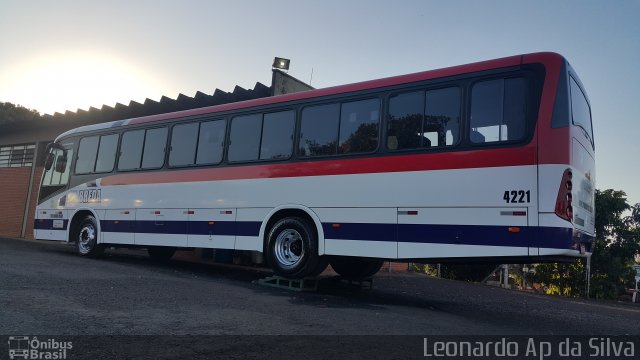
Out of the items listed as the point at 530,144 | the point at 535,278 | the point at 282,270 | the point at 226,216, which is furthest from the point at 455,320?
the point at 535,278

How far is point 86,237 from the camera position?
12664 mm

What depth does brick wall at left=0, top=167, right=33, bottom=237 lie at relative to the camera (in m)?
21.1

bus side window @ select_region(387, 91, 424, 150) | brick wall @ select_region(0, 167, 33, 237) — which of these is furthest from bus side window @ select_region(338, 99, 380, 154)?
brick wall @ select_region(0, 167, 33, 237)

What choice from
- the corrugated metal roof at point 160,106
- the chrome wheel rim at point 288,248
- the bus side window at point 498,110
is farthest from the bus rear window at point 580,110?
the corrugated metal roof at point 160,106

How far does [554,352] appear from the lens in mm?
5211

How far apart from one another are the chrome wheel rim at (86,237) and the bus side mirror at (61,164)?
6.21 ft

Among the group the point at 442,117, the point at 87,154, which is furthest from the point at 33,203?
the point at 442,117

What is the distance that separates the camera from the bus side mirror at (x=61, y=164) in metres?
13.6

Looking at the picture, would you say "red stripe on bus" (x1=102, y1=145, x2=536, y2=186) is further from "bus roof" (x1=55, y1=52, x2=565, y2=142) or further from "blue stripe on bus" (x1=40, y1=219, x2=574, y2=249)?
"bus roof" (x1=55, y1=52, x2=565, y2=142)

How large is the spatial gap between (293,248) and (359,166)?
2033mm

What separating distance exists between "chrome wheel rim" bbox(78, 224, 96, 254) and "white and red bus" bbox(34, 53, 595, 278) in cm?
49

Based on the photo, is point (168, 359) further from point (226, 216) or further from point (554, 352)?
point (226, 216)

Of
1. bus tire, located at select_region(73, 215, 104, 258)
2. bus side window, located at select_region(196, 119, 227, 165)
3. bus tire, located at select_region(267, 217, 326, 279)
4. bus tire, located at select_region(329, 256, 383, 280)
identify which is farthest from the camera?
bus tire, located at select_region(73, 215, 104, 258)

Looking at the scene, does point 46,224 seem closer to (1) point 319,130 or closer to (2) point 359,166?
(1) point 319,130
